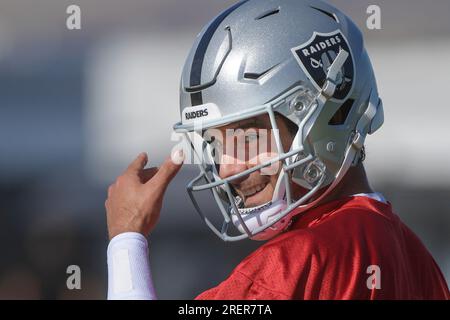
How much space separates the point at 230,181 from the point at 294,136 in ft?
0.62

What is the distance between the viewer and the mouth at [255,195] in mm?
1965

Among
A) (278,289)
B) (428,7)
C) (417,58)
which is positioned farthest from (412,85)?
(278,289)

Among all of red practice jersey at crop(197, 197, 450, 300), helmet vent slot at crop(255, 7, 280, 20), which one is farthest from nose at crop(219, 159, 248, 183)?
helmet vent slot at crop(255, 7, 280, 20)

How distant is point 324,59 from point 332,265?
54cm

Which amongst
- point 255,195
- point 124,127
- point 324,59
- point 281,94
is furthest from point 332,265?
point 124,127

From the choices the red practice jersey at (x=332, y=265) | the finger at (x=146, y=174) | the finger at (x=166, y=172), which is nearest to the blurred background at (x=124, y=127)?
the finger at (x=146, y=174)

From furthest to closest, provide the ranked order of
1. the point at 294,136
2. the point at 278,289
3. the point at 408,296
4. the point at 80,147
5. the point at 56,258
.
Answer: the point at 80,147 < the point at 56,258 < the point at 294,136 < the point at 408,296 < the point at 278,289

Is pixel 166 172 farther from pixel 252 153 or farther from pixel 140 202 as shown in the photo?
pixel 252 153

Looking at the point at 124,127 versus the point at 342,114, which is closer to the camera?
the point at 342,114

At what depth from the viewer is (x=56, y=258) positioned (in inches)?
182

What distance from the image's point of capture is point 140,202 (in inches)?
77.1

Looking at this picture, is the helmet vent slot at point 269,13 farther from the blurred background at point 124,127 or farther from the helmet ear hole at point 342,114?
the blurred background at point 124,127

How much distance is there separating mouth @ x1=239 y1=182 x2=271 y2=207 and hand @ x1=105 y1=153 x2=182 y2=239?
0.57ft

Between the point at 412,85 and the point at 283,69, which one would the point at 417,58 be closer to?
the point at 412,85
